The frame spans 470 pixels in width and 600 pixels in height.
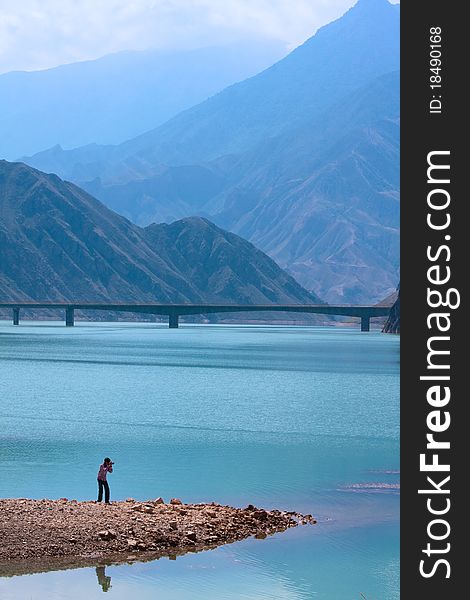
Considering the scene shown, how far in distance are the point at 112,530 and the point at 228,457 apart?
19876 mm

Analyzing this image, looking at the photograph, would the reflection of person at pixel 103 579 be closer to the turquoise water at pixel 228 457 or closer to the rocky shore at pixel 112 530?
the turquoise water at pixel 228 457

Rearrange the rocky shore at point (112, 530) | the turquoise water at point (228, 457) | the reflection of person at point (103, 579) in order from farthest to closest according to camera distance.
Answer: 1. the rocky shore at point (112, 530)
2. the turquoise water at point (228, 457)
3. the reflection of person at point (103, 579)

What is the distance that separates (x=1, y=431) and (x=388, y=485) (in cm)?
2277

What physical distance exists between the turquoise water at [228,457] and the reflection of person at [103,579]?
0.14m

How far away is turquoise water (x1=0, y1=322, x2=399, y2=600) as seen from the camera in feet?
82.5

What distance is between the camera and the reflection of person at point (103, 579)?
24100 mm

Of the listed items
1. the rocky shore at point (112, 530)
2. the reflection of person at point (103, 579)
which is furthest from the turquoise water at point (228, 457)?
the rocky shore at point (112, 530)

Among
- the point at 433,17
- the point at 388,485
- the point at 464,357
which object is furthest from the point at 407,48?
the point at 388,485

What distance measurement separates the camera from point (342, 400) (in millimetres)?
80000

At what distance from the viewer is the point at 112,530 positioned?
2719 cm

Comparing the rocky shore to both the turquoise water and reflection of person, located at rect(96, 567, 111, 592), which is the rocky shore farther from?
the turquoise water

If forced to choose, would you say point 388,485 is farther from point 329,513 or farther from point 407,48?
point 407,48

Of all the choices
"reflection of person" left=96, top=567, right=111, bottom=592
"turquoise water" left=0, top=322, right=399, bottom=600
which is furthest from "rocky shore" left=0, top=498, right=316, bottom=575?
"turquoise water" left=0, top=322, right=399, bottom=600

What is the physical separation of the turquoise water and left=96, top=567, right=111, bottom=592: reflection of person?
137 mm
